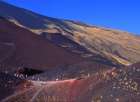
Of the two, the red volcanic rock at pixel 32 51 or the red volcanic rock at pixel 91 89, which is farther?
the red volcanic rock at pixel 32 51

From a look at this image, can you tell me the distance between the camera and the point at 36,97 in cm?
255

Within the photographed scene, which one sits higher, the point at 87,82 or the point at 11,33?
the point at 11,33

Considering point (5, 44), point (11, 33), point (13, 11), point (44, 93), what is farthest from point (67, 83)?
point (13, 11)

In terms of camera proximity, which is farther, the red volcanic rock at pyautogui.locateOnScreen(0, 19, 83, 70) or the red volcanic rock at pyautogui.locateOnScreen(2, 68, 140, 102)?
the red volcanic rock at pyautogui.locateOnScreen(0, 19, 83, 70)

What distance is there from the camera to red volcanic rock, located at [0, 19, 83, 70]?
3806 mm

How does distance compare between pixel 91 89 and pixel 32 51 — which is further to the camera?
pixel 32 51

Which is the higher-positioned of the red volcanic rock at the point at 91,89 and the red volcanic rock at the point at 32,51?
the red volcanic rock at the point at 32,51

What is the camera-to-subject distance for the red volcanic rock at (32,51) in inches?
150

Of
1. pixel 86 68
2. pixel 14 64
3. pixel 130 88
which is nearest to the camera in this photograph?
pixel 130 88

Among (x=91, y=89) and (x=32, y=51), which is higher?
(x=32, y=51)

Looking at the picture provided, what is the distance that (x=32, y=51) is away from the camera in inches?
161

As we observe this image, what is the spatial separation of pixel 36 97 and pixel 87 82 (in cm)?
31

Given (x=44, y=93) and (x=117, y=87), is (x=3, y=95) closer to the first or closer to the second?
(x=44, y=93)

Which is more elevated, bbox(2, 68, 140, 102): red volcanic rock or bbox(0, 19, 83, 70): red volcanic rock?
bbox(0, 19, 83, 70): red volcanic rock
